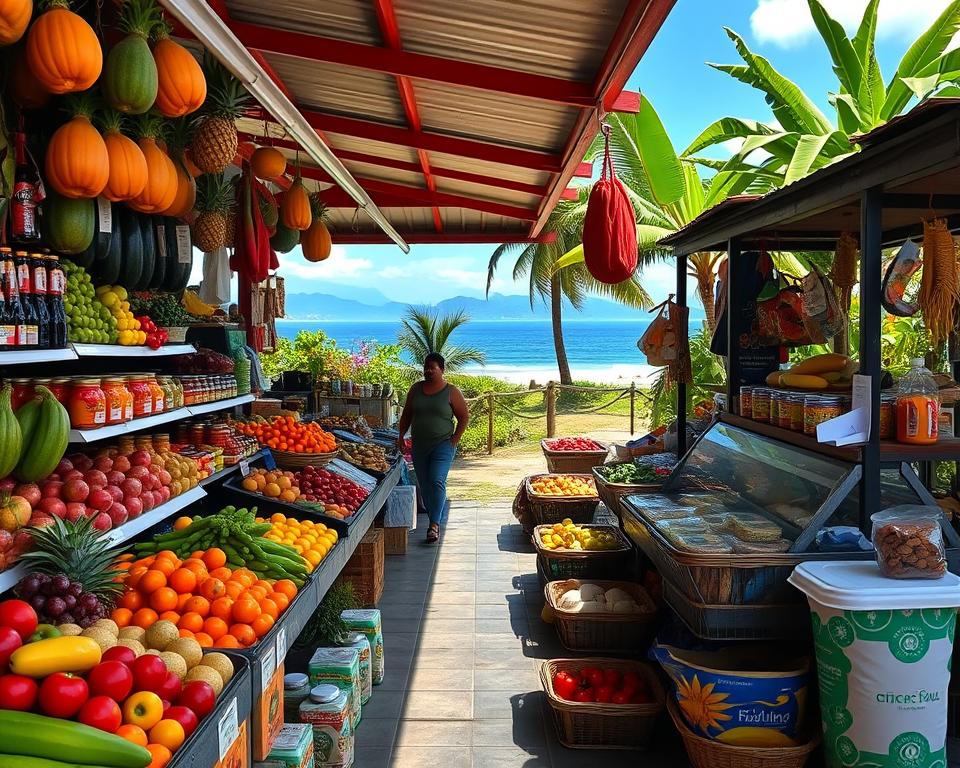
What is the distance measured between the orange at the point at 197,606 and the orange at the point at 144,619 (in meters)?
0.14

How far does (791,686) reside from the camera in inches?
142

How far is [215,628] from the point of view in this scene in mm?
3189

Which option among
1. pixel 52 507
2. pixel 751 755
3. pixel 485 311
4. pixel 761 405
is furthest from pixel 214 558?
pixel 485 311

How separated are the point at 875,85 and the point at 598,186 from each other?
19.4 ft

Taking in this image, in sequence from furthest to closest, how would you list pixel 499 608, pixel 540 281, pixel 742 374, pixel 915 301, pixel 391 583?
pixel 540 281 < pixel 391 583 < pixel 499 608 < pixel 742 374 < pixel 915 301

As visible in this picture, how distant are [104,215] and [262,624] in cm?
193

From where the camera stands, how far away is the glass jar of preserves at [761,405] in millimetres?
5004

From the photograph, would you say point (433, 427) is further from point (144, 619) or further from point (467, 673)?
point (144, 619)

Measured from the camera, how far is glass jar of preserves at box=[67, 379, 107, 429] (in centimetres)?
349

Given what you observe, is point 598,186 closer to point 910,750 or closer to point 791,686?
point 791,686

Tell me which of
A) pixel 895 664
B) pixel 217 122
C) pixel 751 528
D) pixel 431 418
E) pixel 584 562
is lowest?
pixel 584 562

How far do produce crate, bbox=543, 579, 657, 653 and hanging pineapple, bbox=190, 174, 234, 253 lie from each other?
306cm

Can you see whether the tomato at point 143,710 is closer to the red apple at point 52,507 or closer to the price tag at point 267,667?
the price tag at point 267,667

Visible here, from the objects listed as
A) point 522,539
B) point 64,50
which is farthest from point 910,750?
point 522,539
